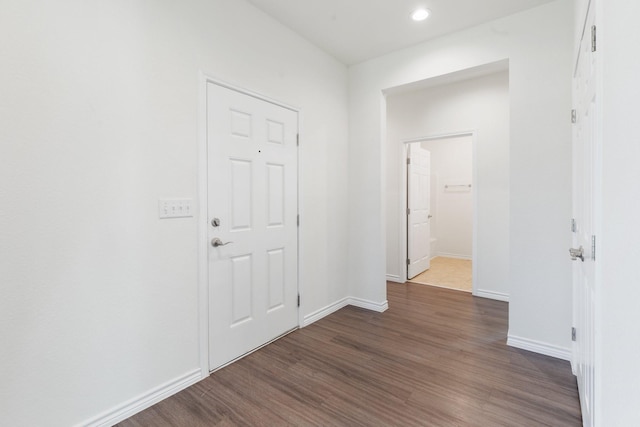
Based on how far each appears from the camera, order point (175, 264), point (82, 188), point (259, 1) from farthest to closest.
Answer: point (259, 1)
point (175, 264)
point (82, 188)

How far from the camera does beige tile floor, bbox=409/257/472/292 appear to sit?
4336mm

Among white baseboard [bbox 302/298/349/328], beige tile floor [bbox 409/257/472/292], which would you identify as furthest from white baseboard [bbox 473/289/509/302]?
white baseboard [bbox 302/298/349/328]

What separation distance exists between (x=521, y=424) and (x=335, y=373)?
1115mm

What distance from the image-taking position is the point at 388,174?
14.6 ft

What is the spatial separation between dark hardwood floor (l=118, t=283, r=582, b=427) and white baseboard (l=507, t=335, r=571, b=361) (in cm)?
7

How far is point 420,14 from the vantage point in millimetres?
2494

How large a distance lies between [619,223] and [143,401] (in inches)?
92.8

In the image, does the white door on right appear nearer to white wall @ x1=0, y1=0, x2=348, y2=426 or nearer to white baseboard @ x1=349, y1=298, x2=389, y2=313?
white baseboard @ x1=349, y1=298, x2=389, y2=313

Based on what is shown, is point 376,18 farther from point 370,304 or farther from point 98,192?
point 370,304

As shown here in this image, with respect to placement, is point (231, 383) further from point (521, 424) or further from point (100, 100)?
point (100, 100)

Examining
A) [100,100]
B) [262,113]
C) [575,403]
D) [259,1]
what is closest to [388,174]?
[262,113]

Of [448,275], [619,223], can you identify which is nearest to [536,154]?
[619,223]

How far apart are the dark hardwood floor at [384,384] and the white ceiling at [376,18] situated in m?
2.79

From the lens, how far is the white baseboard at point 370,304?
3.32m
